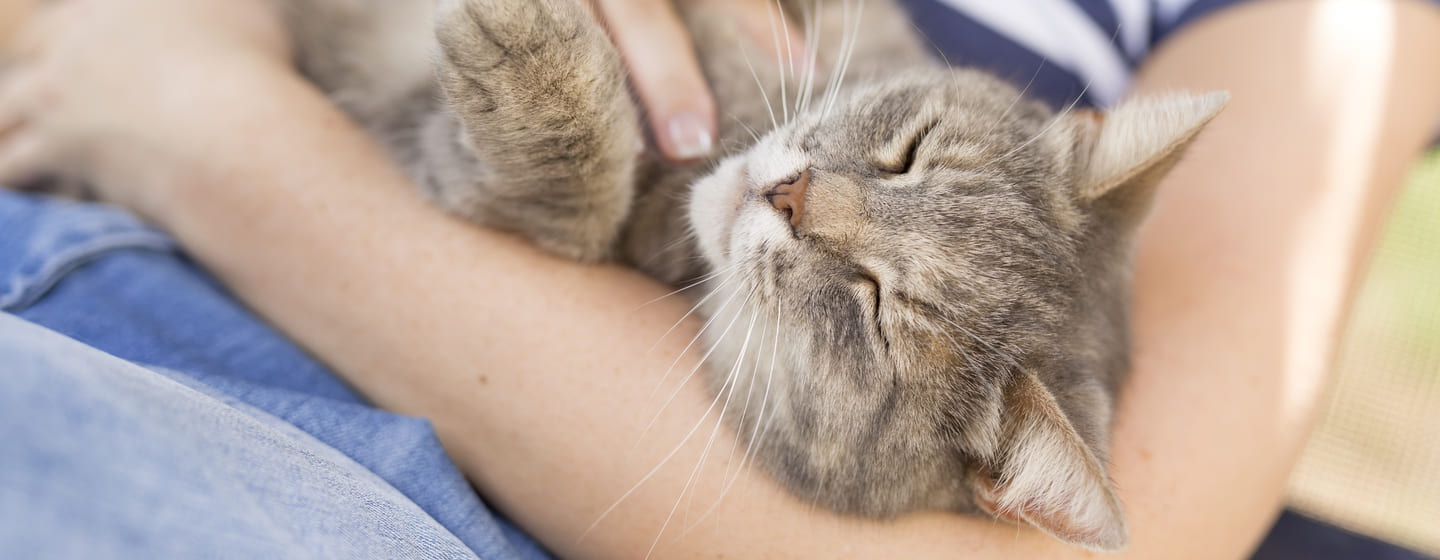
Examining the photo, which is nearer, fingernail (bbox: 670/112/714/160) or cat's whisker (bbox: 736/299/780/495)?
cat's whisker (bbox: 736/299/780/495)

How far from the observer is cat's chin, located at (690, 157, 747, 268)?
35.4 inches

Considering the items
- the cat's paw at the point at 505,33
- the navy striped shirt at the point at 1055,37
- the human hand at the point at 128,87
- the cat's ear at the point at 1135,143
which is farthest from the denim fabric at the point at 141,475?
the navy striped shirt at the point at 1055,37

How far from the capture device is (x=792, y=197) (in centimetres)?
81

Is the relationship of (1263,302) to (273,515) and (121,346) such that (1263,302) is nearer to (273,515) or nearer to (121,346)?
(273,515)

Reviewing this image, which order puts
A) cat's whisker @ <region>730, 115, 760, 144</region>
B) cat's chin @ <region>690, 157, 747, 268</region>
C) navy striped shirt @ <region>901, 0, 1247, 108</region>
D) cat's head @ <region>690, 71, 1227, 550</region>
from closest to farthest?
cat's head @ <region>690, 71, 1227, 550</region>, cat's chin @ <region>690, 157, 747, 268</region>, cat's whisker @ <region>730, 115, 760, 144</region>, navy striped shirt @ <region>901, 0, 1247, 108</region>

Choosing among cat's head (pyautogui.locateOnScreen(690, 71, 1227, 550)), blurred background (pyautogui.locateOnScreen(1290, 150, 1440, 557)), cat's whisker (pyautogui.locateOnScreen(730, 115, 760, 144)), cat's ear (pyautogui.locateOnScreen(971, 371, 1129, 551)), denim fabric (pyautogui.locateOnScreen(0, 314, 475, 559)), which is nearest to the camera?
denim fabric (pyautogui.locateOnScreen(0, 314, 475, 559))

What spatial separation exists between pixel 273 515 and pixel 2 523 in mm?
173

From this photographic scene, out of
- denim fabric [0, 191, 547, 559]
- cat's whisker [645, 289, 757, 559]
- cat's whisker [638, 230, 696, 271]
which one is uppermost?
cat's whisker [638, 230, 696, 271]

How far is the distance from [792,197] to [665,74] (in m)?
0.33

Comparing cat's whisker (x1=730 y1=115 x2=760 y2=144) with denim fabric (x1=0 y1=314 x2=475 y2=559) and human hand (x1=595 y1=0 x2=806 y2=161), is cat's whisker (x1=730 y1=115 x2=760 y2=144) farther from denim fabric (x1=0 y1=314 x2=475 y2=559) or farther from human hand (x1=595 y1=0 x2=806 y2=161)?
denim fabric (x1=0 y1=314 x2=475 y2=559)

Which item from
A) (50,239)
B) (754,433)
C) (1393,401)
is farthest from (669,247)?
(1393,401)

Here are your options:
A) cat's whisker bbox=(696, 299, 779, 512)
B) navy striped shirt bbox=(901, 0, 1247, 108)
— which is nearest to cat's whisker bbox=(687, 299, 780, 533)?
cat's whisker bbox=(696, 299, 779, 512)

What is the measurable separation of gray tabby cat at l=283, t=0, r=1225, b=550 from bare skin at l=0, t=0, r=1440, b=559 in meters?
0.08

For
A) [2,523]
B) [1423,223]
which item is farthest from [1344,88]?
[2,523]
